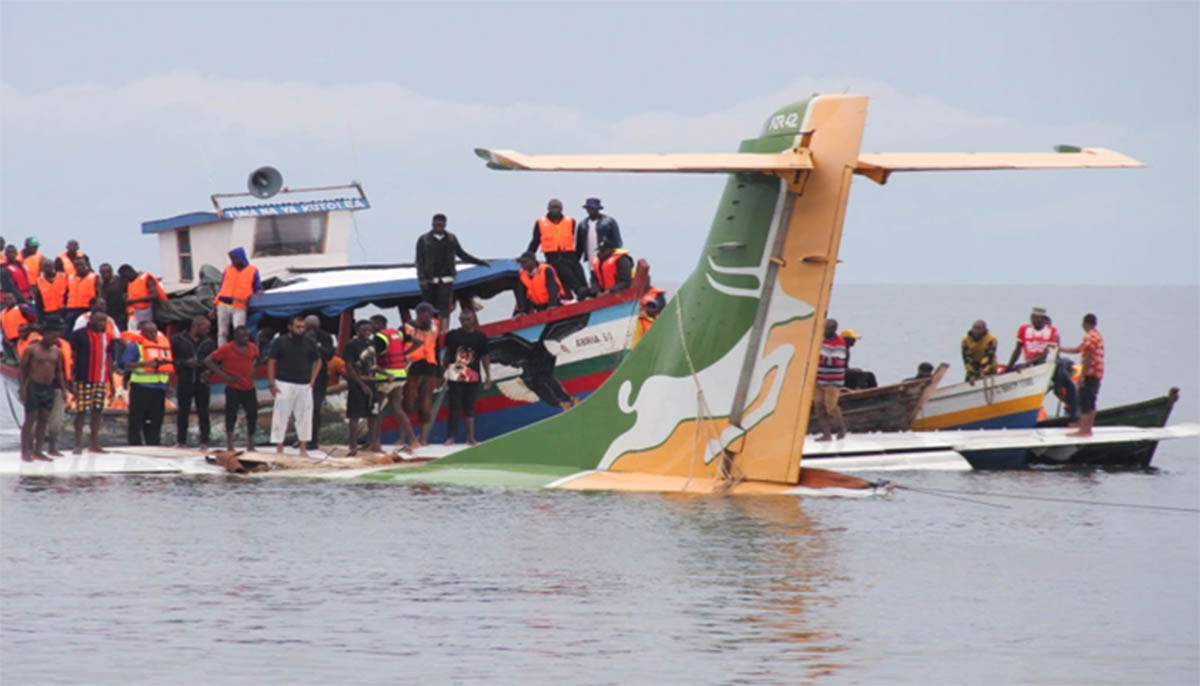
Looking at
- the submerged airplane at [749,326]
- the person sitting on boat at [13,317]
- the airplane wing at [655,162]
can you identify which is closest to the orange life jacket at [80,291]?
the person sitting on boat at [13,317]

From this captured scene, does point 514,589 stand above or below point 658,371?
below

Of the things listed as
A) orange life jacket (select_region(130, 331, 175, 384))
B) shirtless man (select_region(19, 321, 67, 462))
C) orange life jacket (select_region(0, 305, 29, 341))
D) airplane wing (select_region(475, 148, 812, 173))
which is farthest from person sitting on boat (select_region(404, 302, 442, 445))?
airplane wing (select_region(475, 148, 812, 173))

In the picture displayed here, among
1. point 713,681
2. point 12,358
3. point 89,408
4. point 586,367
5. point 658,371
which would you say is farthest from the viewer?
point 12,358

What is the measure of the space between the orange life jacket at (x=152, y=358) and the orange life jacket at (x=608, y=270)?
5987mm

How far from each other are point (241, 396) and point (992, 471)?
10866mm

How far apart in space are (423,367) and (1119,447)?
35.0ft

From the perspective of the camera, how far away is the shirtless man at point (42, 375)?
21.5 m

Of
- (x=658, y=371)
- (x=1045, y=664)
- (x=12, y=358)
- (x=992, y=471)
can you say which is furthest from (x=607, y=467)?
(x=12, y=358)

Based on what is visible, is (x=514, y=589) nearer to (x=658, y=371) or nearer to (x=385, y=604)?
(x=385, y=604)

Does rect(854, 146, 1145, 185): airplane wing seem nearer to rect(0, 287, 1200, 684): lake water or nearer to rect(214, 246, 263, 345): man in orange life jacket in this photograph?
rect(0, 287, 1200, 684): lake water

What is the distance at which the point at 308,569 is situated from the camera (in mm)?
16875

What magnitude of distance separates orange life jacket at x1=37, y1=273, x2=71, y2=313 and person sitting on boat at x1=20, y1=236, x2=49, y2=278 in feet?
6.25

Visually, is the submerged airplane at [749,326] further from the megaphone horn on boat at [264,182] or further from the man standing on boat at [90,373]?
the megaphone horn on boat at [264,182]

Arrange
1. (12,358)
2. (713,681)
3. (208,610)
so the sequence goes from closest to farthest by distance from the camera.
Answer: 1. (713,681)
2. (208,610)
3. (12,358)
